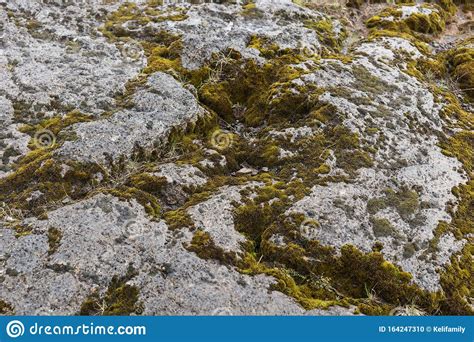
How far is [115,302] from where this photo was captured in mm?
5219

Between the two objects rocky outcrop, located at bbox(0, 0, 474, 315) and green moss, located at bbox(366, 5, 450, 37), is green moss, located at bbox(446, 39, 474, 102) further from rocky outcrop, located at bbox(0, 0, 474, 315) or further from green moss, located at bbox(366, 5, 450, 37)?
green moss, located at bbox(366, 5, 450, 37)

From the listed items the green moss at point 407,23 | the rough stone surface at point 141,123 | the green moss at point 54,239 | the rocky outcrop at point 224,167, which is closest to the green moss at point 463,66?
the rocky outcrop at point 224,167

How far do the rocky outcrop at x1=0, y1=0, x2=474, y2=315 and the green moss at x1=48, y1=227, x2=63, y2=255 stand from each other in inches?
1.4

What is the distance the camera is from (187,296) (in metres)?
5.29

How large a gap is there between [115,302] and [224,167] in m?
3.04

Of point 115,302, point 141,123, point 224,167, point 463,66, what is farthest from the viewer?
point 463,66

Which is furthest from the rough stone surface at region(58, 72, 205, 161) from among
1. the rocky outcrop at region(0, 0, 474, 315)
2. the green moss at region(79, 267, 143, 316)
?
the green moss at region(79, 267, 143, 316)

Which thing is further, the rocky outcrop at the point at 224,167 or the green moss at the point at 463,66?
the green moss at the point at 463,66

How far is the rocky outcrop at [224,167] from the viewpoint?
5512 millimetres

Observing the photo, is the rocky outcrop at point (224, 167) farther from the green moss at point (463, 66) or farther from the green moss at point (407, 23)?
the green moss at point (407, 23)

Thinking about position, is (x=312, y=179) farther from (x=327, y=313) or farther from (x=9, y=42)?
(x=9, y=42)

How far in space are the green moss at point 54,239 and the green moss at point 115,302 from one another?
0.90 metres

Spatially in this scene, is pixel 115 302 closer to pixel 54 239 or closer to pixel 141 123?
pixel 54 239

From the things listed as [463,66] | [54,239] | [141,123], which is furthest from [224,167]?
[463,66]
